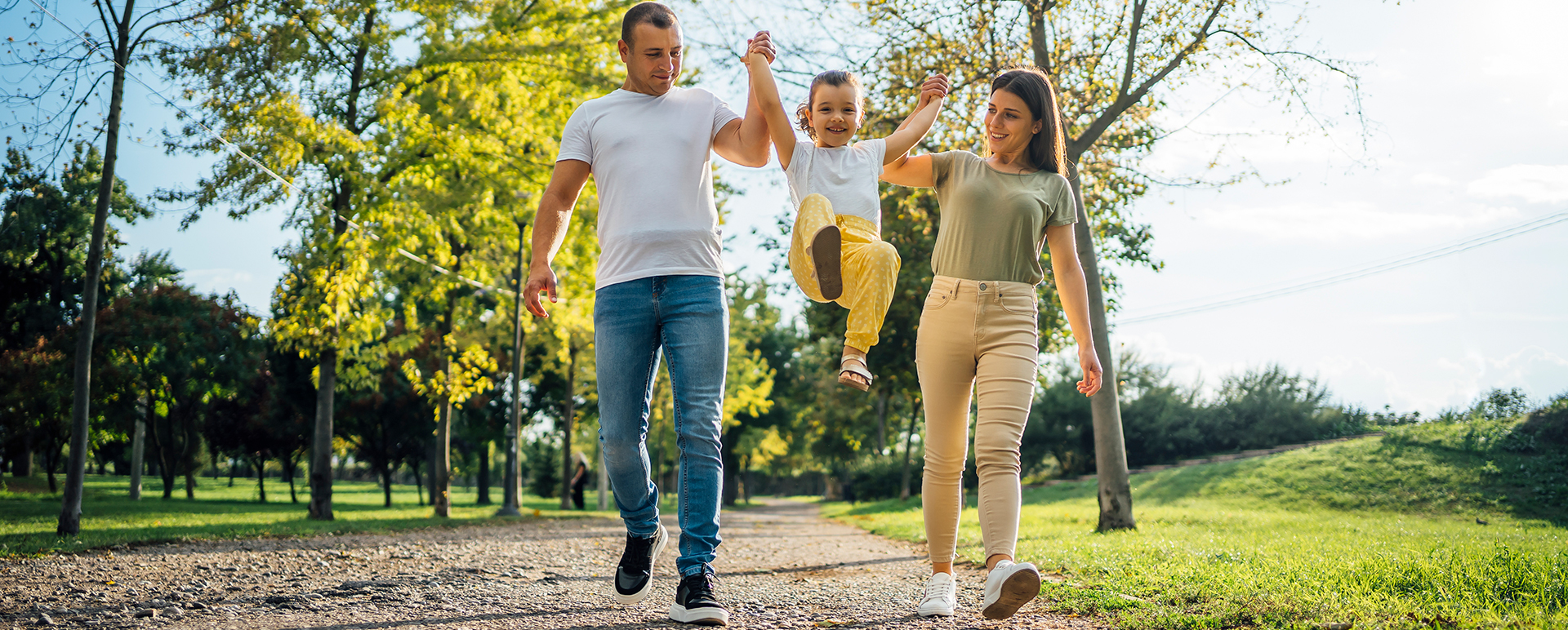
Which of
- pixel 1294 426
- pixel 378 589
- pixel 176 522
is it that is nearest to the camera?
pixel 378 589

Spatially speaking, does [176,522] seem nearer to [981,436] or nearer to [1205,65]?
[981,436]

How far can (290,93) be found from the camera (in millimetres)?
12211

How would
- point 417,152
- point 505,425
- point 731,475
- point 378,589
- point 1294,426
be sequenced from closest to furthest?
point 378,589
point 417,152
point 1294,426
point 505,425
point 731,475

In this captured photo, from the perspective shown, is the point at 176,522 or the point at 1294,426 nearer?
the point at 176,522

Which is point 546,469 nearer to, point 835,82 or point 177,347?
point 177,347

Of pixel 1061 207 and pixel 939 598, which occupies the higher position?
pixel 1061 207

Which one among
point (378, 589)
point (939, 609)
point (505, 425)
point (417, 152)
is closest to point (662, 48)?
point (939, 609)

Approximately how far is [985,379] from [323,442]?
13.6 meters

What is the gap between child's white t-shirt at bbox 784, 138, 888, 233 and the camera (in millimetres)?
3354

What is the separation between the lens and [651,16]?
3.39 meters

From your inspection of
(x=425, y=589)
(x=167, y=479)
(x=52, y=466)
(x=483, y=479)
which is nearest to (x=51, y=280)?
(x=167, y=479)

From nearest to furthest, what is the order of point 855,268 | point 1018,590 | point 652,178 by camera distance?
point 1018,590 → point 855,268 → point 652,178

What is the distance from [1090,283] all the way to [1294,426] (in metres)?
17.9

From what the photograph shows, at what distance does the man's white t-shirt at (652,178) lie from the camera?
10.8ft
